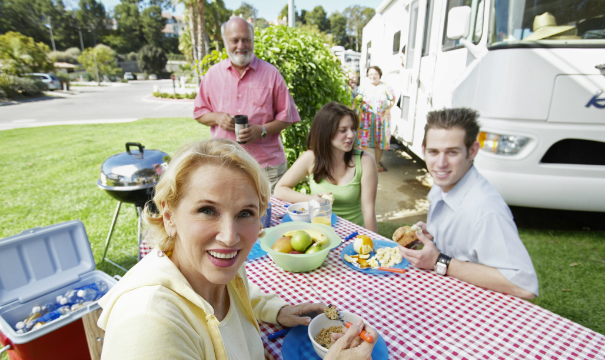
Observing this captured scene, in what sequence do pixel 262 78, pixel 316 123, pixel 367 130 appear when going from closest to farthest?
pixel 316 123 → pixel 262 78 → pixel 367 130

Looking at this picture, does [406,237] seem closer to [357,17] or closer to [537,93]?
[537,93]

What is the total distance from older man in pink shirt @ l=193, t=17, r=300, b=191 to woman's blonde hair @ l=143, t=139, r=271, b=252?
218cm

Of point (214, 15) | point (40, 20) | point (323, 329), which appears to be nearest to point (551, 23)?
point (323, 329)

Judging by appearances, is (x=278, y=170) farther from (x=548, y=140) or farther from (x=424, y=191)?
(x=424, y=191)

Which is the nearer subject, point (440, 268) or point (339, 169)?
point (440, 268)

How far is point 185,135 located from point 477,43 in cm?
912

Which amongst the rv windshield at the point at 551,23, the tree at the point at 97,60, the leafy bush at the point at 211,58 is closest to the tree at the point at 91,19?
the tree at the point at 97,60

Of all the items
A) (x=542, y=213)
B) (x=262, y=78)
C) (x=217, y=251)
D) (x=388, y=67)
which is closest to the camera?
(x=217, y=251)

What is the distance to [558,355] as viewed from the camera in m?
1.12

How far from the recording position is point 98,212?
5168mm

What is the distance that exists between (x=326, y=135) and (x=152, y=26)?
3181 inches

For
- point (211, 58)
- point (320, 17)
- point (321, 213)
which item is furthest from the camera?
point (320, 17)

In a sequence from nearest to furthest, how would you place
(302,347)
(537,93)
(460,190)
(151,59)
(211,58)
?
(302,347) < (460,190) < (537,93) < (211,58) < (151,59)

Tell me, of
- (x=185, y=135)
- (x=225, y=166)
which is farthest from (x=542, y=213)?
(x=185, y=135)
